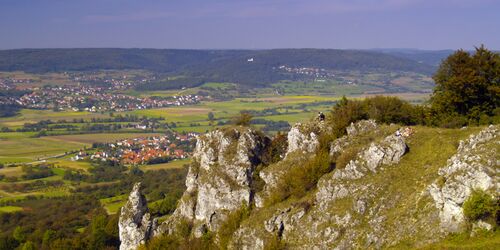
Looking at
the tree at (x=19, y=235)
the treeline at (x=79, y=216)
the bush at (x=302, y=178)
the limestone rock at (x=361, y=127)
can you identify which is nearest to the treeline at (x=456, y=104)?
the limestone rock at (x=361, y=127)

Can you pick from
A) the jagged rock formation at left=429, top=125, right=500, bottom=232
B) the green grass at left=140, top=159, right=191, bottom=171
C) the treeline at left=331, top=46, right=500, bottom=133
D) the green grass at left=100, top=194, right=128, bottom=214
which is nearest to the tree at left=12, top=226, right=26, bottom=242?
the green grass at left=100, top=194, right=128, bottom=214

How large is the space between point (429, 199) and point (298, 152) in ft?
42.3

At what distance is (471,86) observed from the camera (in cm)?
4200

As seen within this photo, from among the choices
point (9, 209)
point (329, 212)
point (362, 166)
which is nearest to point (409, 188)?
point (362, 166)

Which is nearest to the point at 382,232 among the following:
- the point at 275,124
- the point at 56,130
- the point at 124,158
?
the point at 124,158

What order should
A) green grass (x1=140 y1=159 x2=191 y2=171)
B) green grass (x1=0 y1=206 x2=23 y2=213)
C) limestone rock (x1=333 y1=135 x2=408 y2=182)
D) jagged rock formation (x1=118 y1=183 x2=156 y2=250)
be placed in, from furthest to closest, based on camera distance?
green grass (x1=140 y1=159 x2=191 y2=171) < green grass (x1=0 y1=206 x2=23 y2=213) < jagged rock formation (x1=118 y1=183 x2=156 y2=250) < limestone rock (x1=333 y1=135 x2=408 y2=182)

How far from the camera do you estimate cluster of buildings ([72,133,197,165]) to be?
139000 millimetres

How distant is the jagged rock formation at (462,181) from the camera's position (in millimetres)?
25109

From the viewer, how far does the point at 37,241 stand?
223 ft

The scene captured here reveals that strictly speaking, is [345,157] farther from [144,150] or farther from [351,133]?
[144,150]

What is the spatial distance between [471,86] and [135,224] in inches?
1203

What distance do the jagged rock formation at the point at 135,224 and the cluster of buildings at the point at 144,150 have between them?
93.7 meters

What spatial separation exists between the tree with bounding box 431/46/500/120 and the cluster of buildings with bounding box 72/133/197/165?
10279cm

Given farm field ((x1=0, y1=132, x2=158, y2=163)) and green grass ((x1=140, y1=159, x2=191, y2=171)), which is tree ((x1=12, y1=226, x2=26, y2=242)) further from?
farm field ((x1=0, y1=132, x2=158, y2=163))
